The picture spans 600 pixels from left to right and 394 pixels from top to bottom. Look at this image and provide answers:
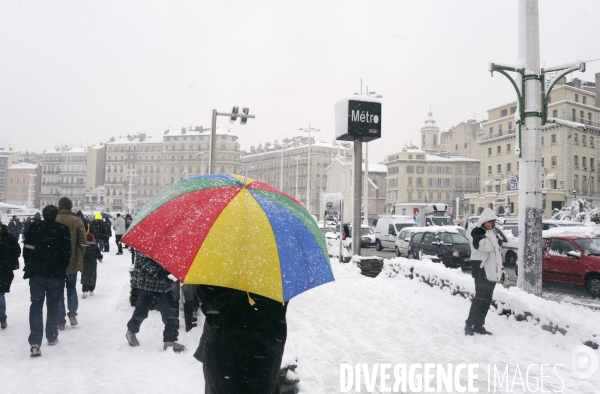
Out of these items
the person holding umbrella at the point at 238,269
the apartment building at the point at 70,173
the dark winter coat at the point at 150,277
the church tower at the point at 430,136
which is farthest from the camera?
the apartment building at the point at 70,173

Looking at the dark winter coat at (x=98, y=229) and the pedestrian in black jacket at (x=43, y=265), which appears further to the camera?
the dark winter coat at (x=98, y=229)

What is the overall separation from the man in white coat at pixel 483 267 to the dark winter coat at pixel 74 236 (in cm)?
593

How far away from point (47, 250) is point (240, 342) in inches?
174

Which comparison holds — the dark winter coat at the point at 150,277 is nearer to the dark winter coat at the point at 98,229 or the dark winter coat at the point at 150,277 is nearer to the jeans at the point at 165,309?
the jeans at the point at 165,309

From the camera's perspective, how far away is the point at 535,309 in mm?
7480

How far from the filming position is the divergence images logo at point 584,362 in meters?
5.80

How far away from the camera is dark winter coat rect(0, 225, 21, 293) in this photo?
277 inches

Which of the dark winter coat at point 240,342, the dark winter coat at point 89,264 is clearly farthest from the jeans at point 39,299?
the dark winter coat at point 240,342

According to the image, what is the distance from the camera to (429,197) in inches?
3890

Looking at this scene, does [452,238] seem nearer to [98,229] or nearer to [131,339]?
[98,229]

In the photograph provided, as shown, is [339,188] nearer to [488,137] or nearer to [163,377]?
[488,137]

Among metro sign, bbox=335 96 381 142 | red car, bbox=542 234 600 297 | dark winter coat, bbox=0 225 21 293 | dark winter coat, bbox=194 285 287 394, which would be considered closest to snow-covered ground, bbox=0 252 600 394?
dark winter coat, bbox=0 225 21 293

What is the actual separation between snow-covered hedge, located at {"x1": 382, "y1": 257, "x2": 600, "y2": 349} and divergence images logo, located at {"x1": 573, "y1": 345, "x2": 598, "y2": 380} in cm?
16

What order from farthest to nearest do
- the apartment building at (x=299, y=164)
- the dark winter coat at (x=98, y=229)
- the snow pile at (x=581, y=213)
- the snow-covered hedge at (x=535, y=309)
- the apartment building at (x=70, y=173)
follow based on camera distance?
the apartment building at (x=70, y=173) < the apartment building at (x=299, y=164) < the snow pile at (x=581, y=213) < the dark winter coat at (x=98, y=229) < the snow-covered hedge at (x=535, y=309)
